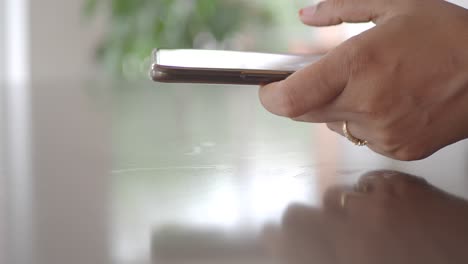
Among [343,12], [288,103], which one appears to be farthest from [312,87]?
[343,12]

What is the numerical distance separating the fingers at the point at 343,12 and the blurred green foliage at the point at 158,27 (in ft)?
7.56

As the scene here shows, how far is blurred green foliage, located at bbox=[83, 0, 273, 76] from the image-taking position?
3000 millimetres

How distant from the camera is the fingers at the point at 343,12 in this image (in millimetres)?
580

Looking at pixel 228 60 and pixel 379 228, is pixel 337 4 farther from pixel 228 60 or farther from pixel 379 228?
pixel 379 228

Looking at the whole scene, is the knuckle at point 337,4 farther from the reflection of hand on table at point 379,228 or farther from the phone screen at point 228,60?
the reflection of hand on table at point 379,228

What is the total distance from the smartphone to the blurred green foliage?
7.73 ft

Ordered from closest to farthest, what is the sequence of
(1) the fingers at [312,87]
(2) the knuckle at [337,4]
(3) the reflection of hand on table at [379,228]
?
1. (3) the reflection of hand on table at [379,228]
2. (1) the fingers at [312,87]
3. (2) the knuckle at [337,4]

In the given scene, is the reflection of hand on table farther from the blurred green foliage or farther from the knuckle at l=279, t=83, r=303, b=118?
the blurred green foliage

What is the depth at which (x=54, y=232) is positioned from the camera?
0.39 m

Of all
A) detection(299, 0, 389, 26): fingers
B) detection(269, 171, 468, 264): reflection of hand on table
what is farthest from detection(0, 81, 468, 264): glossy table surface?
detection(299, 0, 389, 26): fingers

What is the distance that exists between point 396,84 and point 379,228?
16 centimetres

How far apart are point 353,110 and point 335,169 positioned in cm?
9

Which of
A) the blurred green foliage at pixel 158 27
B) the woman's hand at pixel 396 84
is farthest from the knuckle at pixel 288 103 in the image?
the blurred green foliage at pixel 158 27

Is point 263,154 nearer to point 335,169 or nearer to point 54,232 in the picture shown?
point 335,169
